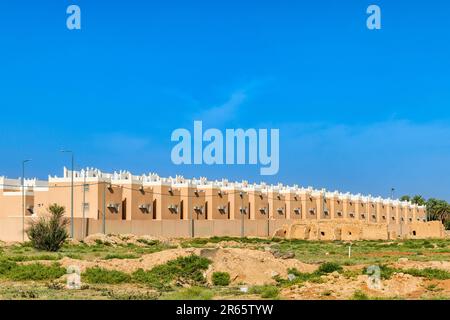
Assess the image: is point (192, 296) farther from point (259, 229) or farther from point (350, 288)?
point (259, 229)

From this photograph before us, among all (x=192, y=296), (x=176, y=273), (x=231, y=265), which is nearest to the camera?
(x=192, y=296)

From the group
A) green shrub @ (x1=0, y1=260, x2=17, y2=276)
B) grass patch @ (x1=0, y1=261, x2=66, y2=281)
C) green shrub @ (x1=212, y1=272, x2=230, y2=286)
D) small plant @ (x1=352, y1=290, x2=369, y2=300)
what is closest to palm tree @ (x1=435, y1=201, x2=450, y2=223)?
green shrub @ (x1=212, y1=272, x2=230, y2=286)

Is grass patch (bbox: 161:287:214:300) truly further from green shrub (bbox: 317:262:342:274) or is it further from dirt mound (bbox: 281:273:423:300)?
green shrub (bbox: 317:262:342:274)

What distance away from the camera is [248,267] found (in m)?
27.3

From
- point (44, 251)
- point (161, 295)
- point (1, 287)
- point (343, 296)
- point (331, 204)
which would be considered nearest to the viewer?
point (343, 296)

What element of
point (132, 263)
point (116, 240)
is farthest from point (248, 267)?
point (116, 240)

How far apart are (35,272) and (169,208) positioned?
6317 centimetres

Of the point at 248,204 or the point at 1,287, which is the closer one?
the point at 1,287

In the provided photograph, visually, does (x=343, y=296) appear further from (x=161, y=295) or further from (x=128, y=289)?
(x=128, y=289)

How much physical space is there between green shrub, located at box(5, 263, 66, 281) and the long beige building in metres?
38.3

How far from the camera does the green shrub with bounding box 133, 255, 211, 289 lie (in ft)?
85.0
